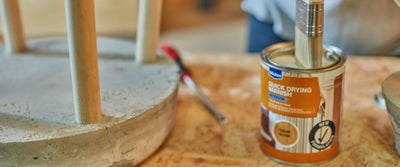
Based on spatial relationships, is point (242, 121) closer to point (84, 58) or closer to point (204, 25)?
point (84, 58)

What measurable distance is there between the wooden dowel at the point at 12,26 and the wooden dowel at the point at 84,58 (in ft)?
0.80

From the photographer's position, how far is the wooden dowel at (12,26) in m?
0.73

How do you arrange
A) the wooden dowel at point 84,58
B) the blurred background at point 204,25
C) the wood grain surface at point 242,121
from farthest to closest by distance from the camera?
1. the blurred background at point 204,25
2. the wood grain surface at point 242,121
3. the wooden dowel at point 84,58

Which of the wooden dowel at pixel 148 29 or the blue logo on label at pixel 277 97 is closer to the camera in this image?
the blue logo on label at pixel 277 97

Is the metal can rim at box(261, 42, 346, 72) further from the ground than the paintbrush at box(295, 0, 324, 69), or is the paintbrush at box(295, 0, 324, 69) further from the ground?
the paintbrush at box(295, 0, 324, 69)

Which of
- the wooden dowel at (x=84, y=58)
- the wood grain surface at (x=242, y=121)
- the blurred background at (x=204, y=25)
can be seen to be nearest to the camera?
the wooden dowel at (x=84, y=58)

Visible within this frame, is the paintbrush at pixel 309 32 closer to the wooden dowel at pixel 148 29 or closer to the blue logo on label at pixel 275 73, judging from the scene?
the blue logo on label at pixel 275 73

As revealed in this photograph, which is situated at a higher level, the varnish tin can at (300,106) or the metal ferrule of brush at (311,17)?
the metal ferrule of brush at (311,17)

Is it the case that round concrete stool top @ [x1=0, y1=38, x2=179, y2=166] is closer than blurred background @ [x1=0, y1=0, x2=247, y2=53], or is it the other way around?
round concrete stool top @ [x1=0, y1=38, x2=179, y2=166]

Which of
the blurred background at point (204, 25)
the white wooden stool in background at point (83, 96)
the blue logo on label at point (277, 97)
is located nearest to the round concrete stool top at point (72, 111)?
the white wooden stool in background at point (83, 96)

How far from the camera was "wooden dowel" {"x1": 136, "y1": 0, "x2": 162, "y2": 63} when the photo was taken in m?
0.69

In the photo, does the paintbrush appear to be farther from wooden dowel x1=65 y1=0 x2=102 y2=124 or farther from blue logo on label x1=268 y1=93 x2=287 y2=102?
wooden dowel x1=65 y1=0 x2=102 y2=124

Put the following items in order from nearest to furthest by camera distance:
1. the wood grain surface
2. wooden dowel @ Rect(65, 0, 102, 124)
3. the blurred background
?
wooden dowel @ Rect(65, 0, 102, 124), the wood grain surface, the blurred background

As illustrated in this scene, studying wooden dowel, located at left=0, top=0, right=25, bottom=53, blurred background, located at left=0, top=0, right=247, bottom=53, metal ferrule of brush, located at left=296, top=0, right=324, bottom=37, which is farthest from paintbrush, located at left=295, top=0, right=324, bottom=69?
blurred background, located at left=0, top=0, right=247, bottom=53
